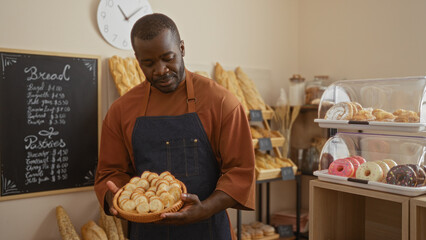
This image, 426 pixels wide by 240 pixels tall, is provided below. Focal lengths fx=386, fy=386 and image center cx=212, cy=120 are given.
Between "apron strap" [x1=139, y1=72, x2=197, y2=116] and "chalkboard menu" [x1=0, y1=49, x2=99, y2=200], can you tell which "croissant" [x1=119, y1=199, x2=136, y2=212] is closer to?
"apron strap" [x1=139, y1=72, x2=197, y2=116]

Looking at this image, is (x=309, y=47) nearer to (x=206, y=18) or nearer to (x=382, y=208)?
(x=206, y=18)

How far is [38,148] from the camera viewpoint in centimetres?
249

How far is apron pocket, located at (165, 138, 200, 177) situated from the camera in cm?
149

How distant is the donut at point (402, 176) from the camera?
160 cm

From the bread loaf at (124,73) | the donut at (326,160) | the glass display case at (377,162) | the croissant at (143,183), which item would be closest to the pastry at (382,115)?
the glass display case at (377,162)

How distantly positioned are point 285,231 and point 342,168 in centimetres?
166

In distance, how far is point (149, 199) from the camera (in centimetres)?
127

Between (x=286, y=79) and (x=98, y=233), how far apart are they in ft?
7.69

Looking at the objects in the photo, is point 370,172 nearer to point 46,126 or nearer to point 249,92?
point 249,92

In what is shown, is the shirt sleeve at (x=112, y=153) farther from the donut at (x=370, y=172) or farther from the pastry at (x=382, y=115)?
the pastry at (x=382, y=115)

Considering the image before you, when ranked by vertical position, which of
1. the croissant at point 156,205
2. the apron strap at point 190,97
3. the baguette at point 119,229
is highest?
the apron strap at point 190,97

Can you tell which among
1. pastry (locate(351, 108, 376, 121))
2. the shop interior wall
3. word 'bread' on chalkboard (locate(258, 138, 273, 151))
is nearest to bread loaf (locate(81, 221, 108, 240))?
the shop interior wall

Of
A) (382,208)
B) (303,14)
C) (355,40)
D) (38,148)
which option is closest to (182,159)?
(382,208)

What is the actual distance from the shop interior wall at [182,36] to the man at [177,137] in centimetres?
120
